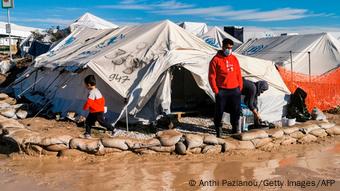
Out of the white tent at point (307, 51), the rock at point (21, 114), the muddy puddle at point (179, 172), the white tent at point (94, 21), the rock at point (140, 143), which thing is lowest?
the muddy puddle at point (179, 172)

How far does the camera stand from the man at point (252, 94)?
10086 millimetres

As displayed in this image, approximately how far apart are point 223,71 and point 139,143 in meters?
2.04

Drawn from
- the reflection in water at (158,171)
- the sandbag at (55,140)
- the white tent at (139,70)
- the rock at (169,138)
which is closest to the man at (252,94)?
the white tent at (139,70)

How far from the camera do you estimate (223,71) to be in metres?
8.54

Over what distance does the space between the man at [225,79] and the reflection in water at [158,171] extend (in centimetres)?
119

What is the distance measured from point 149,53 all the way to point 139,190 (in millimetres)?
5322

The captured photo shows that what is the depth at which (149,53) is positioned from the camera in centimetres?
1086

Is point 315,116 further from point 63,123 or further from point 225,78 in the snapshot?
point 63,123

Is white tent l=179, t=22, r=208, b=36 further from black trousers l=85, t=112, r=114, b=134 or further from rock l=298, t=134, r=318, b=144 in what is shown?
black trousers l=85, t=112, r=114, b=134

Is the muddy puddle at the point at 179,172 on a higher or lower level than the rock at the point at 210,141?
lower

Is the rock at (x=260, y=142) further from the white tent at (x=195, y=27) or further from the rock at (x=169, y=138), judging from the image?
the white tent at (x=195, y=27)

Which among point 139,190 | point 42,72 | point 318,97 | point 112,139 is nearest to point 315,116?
point 318,97

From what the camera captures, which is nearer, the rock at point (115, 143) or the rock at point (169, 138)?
the rock at point (115, 143)

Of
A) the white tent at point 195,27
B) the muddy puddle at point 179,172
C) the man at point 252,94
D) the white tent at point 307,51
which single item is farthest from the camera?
the white tent at point 195,27
